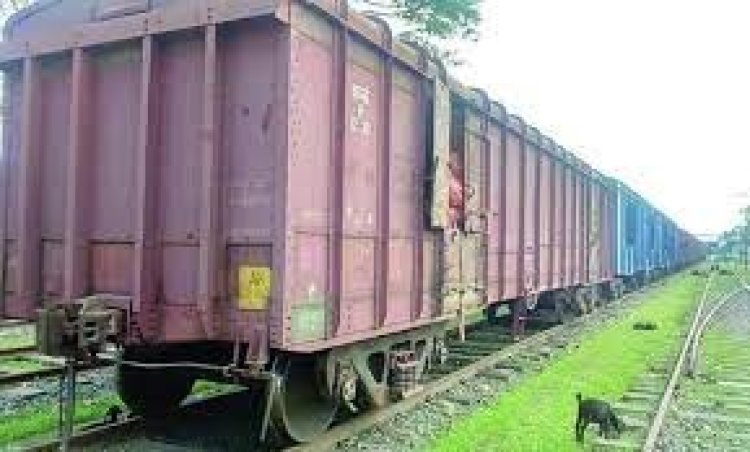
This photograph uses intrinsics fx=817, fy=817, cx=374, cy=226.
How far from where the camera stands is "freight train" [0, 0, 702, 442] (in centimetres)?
562

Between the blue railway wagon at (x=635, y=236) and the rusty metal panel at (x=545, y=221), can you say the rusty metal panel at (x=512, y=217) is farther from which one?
the blue railway wagon at (x=635, y=236)

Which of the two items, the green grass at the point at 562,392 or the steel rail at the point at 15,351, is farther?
the steel rail at the point at 15,351

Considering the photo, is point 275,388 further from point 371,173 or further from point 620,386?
point 620,386

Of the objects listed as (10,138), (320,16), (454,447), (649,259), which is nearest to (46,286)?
(10,138)

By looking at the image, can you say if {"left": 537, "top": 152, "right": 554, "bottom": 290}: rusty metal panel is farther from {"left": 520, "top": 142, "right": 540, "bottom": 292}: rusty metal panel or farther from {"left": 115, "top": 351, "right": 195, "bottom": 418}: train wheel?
{"left": 115, "top": 351, "right": 195, "bottom": 418}: train wheel

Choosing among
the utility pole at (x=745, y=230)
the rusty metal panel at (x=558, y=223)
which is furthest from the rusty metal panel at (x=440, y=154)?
the utility pole at (x=745, y=230)

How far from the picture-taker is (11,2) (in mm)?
22266

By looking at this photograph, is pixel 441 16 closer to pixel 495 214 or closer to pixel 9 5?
pixel 9 5

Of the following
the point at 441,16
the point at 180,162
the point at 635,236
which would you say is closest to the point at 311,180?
the point at 180,162

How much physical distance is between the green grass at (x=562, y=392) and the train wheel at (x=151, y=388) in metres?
2.59

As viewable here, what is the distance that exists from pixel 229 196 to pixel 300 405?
184 cm

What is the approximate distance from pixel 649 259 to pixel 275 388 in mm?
29510

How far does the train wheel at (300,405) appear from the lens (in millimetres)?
6129

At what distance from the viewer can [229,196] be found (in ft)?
19.0
